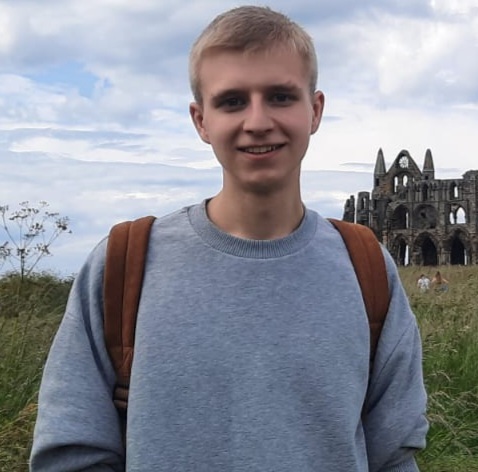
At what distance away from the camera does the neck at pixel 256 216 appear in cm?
243

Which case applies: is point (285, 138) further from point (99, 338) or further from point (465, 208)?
point (465, 208)

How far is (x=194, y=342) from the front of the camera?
2.31 metres

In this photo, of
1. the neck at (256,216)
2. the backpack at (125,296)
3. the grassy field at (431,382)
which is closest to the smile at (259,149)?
the neck at (256,216)

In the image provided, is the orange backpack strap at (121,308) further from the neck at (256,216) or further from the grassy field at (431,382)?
the grassy field at (431,382)

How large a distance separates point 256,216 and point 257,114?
0.86 ft

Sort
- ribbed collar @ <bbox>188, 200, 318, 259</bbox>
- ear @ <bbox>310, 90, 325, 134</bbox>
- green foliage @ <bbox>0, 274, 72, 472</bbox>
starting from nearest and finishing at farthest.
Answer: ribbed collar @ <bbox>188, 200, 318, 259</bbox>
ear @ <bbox>310, 90, 325, 134</bbox>
green foliage @ <bbox>0, 274, 72, 472</bbox>

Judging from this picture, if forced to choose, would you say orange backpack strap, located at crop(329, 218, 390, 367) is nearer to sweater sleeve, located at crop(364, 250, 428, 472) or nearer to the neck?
sweater sleeve, located at crop(364, 250, 428, 472)

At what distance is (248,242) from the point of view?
7.95 ft

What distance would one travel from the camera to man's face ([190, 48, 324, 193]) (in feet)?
7.74

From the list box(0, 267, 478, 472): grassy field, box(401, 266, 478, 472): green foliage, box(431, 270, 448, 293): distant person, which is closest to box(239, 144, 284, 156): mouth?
box(0, 267, 478, 472): grassy field

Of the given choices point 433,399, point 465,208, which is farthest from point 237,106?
point 465,208

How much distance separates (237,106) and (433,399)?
12.9 ft

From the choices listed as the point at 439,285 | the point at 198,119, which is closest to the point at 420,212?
the point at 439,285

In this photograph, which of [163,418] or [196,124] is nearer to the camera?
[163,418]
